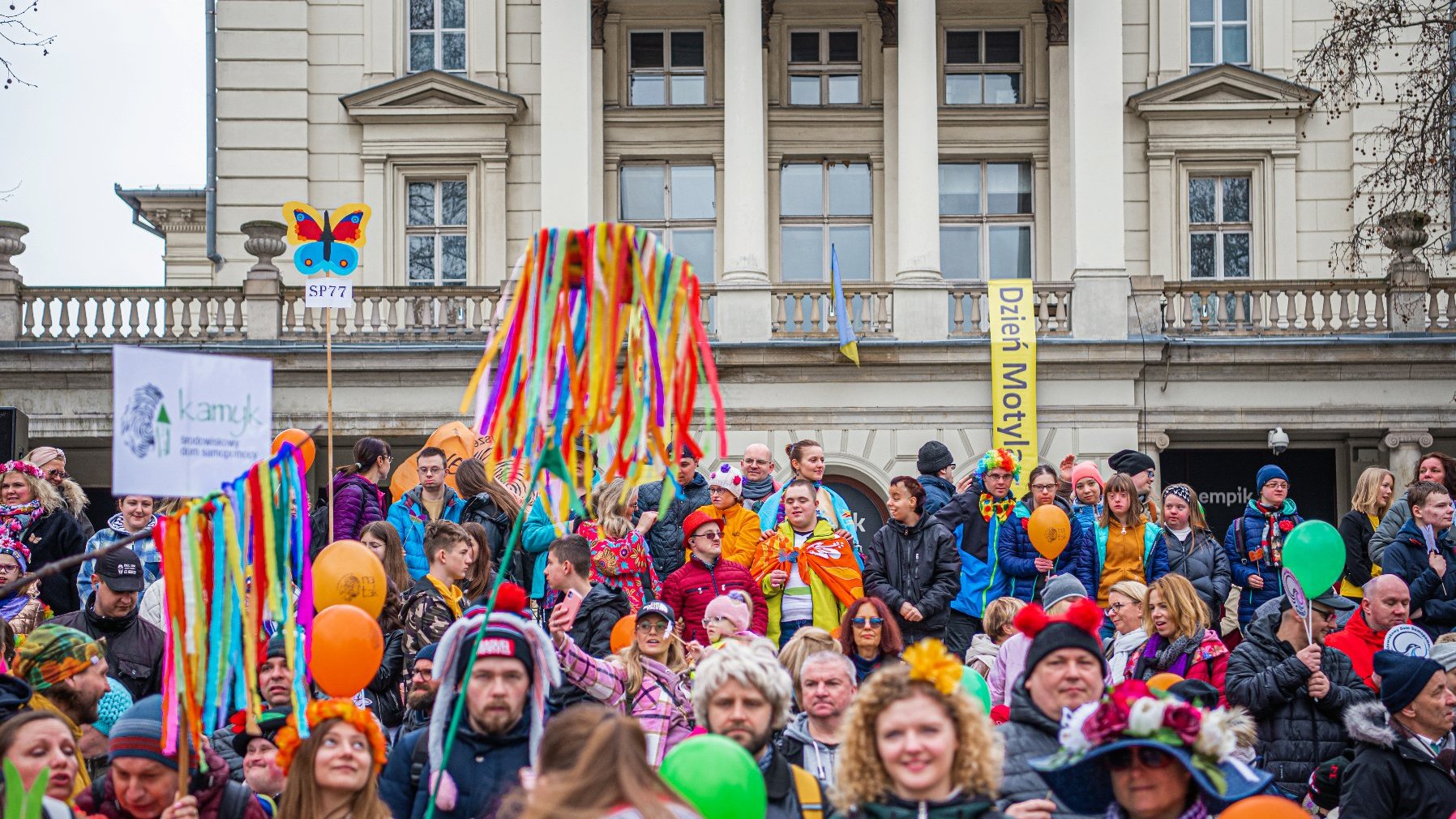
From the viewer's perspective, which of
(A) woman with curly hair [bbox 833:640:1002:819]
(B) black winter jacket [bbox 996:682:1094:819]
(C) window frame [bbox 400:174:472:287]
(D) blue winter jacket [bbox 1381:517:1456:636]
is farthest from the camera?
(C) window frame [bbox 400:174:472:287]

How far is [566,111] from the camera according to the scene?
77.6 feet

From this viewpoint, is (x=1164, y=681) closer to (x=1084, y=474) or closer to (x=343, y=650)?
(x=343, y=650)

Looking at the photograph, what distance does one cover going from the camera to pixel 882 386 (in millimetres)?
22281

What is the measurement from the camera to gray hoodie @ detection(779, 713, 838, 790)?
6734 millimetres

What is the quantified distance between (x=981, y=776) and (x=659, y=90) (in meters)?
21.7

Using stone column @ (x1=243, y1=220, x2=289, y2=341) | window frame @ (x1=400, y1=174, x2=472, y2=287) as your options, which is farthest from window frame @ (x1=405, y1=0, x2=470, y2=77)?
stone column @ (x1=243, y1=220, x2=289, y2=341)

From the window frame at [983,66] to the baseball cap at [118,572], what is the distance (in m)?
18.8

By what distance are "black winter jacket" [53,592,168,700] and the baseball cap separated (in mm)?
208

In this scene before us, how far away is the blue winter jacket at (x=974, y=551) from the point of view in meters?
11.8

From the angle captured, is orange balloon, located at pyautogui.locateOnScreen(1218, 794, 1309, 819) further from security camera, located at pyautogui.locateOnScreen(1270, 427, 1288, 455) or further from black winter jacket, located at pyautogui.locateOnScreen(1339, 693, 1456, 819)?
security camera, located at pyautogui.locateOnScreen(1270, 427, 1288, 455)

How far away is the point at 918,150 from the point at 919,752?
62.1 feet

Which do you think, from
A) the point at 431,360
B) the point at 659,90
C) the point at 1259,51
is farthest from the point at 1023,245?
the point at 431,360

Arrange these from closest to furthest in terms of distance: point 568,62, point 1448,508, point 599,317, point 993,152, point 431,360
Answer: point 599,317 < point 1448,508 < point 431,360 < point 568,62 < point 993,152

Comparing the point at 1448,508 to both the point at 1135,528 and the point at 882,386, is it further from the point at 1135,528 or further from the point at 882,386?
the point at 882,386
